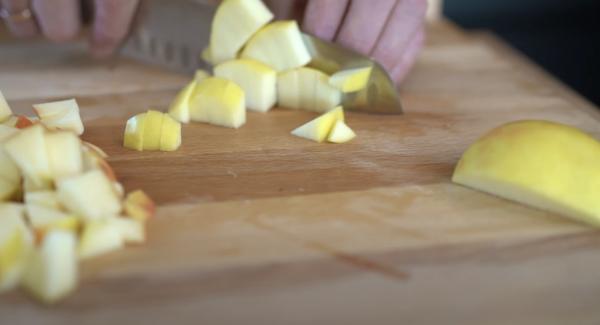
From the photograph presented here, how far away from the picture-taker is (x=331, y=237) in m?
0.94

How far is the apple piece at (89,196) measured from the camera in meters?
0.90

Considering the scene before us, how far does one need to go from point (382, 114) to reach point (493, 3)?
1026mm

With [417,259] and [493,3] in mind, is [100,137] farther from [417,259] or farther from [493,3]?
[493,3]

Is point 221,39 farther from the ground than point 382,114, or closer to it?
farther from the ground

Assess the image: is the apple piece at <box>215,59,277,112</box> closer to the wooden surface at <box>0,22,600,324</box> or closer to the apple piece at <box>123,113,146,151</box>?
the wooden surface at <box>0,22,600,324</box>

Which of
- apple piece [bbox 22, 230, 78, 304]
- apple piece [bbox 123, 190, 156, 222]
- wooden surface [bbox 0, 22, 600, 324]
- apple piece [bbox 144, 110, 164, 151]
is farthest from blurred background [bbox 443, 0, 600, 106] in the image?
apple piece [bbox 22, 230, 78, 304]

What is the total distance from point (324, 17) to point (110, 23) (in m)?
0.49

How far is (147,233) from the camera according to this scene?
95 cm

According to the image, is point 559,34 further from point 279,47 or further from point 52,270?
point 52,270

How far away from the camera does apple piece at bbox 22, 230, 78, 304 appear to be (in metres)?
0.80

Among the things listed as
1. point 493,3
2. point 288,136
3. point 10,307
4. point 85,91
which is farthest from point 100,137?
point 493,3

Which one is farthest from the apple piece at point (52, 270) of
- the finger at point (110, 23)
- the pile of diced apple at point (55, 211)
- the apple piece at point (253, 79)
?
the finger at point (110, 23)

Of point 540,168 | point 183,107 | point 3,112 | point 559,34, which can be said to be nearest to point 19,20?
point 3,112

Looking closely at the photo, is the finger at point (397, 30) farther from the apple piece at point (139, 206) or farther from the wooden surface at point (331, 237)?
the apple piece at point (139, 206)
